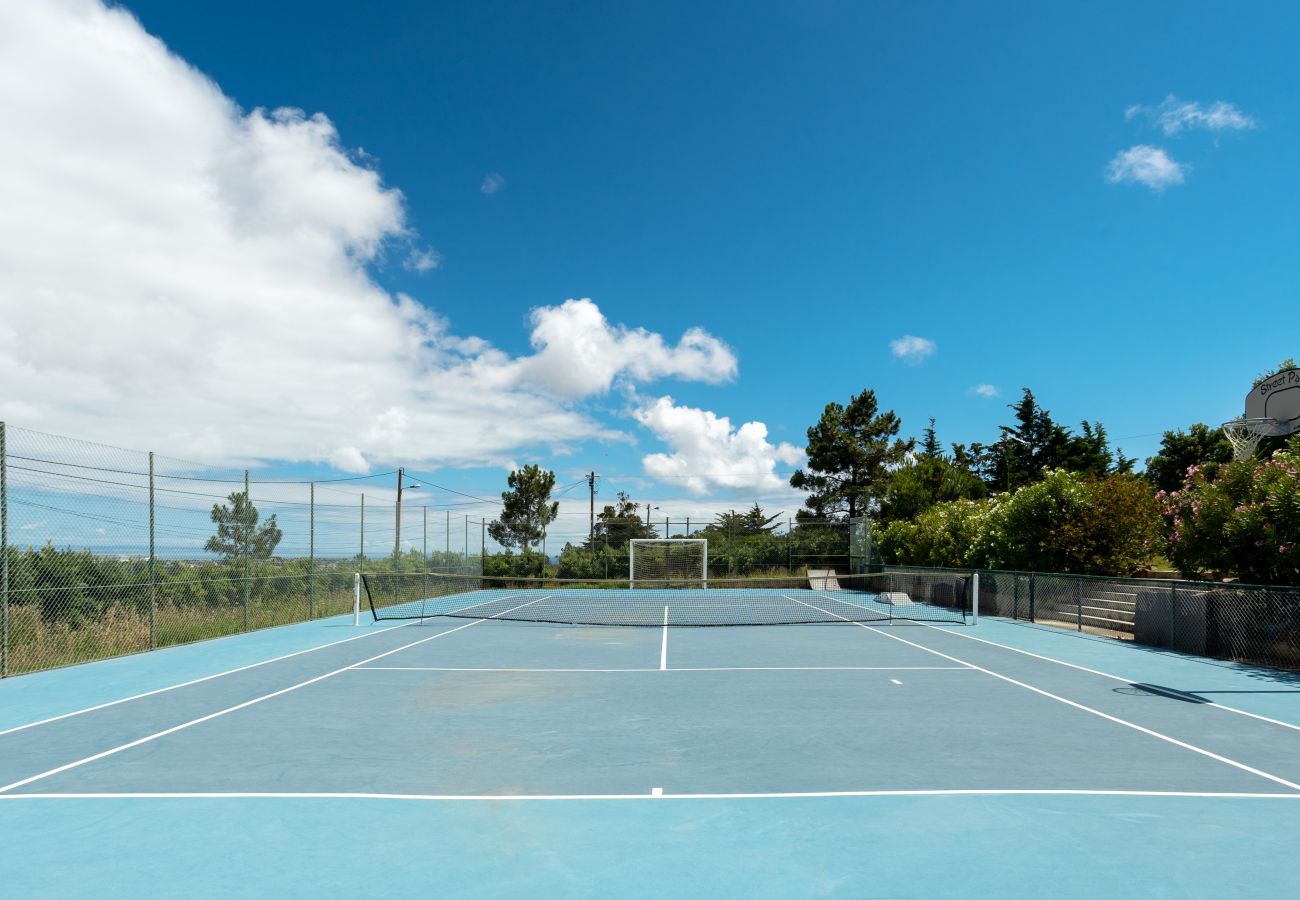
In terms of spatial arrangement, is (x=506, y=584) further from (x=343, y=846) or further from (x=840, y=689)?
(x=343, y=846)

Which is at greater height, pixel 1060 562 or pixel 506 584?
pixel 1060 562

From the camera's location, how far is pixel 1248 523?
15.0m

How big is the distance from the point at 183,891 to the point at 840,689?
8.98 metres

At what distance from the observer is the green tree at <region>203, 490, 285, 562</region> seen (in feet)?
62.3

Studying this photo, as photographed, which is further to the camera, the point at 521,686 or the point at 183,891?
the point at 521,686

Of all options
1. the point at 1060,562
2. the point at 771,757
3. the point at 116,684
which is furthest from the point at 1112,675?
the point at 116,684

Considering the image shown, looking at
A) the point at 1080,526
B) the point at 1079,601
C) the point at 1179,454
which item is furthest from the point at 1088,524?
the point at 1179,454

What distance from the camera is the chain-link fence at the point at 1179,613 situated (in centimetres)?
1406

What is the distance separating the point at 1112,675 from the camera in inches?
513

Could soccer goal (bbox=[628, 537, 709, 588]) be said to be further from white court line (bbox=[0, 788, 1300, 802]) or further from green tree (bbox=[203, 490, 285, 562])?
white court line (bbox=[0, 788, 1300, 802])

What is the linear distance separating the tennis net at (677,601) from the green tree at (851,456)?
1063 centimetres

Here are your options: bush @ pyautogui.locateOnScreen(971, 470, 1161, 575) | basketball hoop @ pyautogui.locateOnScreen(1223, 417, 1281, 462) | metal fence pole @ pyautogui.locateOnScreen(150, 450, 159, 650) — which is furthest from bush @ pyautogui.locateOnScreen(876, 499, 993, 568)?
metal fence pole @ pyautogui.locateOnScreen(150, 450, 159, 650)

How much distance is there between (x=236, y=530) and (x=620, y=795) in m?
16.7

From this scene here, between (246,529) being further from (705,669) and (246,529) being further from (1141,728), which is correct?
(1141,728)
